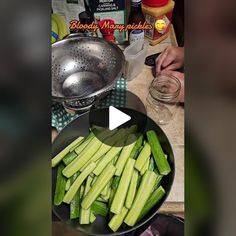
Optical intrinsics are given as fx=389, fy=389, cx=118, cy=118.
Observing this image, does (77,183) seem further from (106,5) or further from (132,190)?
(106,5)

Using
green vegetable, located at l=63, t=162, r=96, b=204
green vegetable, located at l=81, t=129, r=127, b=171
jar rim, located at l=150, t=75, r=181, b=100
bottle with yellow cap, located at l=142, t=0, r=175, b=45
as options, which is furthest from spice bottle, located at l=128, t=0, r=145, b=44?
green vegetable, located at l=63, t=162, r=96, b=204

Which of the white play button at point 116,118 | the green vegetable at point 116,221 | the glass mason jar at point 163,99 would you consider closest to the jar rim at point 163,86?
the glass mason jar at point 163,99

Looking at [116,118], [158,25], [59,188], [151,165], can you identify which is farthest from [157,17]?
[59,188]

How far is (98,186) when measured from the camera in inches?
29.7

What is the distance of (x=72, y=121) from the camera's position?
0.85 metres

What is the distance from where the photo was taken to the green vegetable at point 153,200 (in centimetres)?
74

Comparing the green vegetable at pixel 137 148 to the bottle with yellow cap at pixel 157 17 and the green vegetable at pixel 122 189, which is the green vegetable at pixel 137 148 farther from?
the bottle with yellow cap at pixel 157 17

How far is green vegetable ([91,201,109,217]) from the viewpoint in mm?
757

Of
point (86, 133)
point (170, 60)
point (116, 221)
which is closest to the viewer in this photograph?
point (116, 221)

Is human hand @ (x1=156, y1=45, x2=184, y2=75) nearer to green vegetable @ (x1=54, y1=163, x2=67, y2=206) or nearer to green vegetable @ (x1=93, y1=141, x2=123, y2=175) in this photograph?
green vegetable @ (x1=93, y1=141, x2=123, y2=175)

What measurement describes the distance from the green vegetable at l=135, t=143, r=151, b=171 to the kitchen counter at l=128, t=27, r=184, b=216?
73 mm

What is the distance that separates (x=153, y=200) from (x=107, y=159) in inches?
4.9
